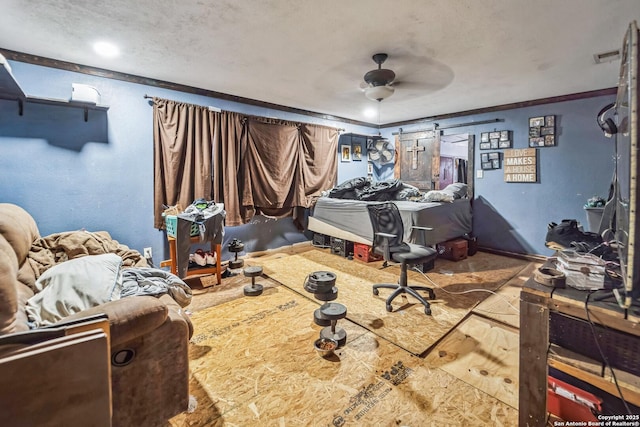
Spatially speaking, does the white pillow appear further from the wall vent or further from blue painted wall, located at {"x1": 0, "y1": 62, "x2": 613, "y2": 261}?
the wall vent

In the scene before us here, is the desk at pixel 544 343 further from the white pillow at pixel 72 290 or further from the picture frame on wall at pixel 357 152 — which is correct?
the picture frame on wall at pixel 357 152

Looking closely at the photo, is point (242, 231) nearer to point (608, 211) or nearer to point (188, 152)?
point (188, 152)

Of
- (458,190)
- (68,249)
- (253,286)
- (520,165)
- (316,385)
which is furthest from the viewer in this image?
(458,190)

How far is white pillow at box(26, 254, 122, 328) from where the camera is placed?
1.31 m

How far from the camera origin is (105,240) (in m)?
2.42

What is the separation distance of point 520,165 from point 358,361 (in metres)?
3.99

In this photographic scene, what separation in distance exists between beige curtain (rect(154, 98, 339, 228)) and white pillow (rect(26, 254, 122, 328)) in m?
1.76

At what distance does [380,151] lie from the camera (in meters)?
5.69

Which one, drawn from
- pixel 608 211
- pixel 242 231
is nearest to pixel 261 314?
pixel 242 231

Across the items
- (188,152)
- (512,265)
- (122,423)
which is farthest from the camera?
(512,265)

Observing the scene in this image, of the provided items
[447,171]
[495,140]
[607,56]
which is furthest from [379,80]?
[447,171]

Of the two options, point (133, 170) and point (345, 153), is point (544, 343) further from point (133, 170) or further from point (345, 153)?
point (345, 153)

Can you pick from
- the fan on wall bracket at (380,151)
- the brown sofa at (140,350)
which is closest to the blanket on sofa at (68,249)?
the brown sofa at (140,350)

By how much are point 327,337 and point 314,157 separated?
11.1 ft
